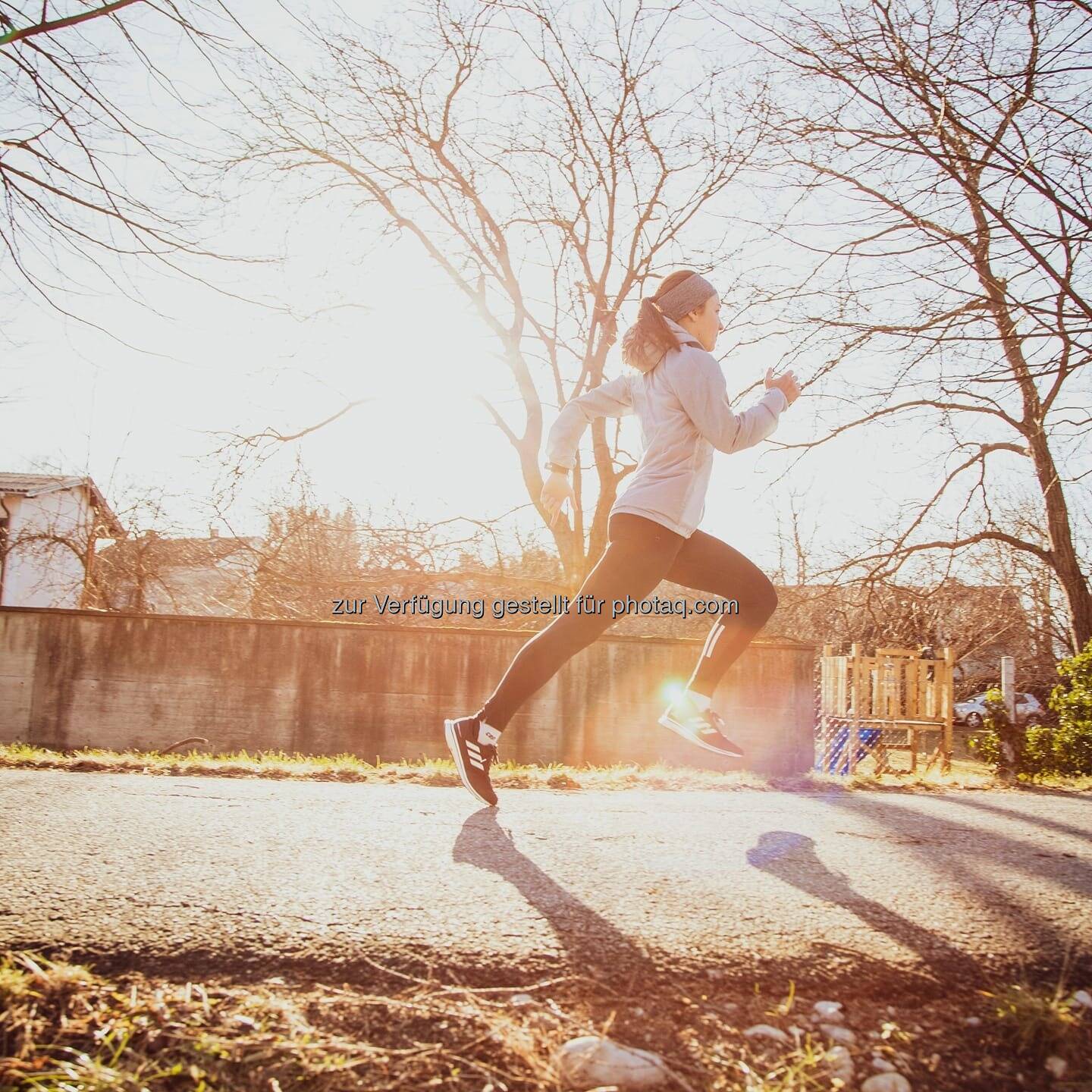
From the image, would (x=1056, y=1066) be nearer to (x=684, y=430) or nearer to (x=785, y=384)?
(x=684, y=430)

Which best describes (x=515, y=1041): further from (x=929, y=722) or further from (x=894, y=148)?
(x=929, y=722)

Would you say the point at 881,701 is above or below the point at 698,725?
below

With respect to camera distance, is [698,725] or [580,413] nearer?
[698,725]

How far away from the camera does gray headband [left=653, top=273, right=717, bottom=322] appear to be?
3.36 metres

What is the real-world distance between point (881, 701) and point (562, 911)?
50.1 feet

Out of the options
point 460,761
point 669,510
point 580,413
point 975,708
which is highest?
point 580,413

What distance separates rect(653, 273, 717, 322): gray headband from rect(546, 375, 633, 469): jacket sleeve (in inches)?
12.9

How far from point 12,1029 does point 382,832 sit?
1.14 m

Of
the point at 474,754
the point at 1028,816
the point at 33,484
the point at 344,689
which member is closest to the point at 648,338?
the point at 474,754

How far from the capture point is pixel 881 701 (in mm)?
15383

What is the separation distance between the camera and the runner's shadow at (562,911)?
146cm

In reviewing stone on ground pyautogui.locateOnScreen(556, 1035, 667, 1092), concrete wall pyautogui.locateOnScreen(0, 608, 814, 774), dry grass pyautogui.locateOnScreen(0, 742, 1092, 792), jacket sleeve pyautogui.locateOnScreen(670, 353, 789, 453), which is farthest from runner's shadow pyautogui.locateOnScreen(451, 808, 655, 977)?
concrete wall pyautogui.locateOnScreen(0, 608, 814, 774)

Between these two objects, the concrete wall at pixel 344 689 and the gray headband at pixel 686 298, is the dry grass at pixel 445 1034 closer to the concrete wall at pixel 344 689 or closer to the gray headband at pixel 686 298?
the gray headband at pixel 686 298

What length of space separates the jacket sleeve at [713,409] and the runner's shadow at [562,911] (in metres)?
1.63
